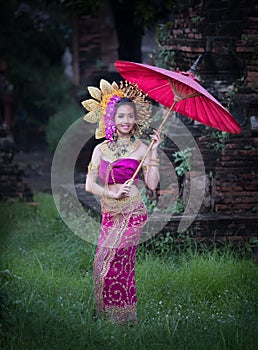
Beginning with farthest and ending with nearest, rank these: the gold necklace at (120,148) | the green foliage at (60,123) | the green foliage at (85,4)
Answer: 1. the green foliage at (60,123)
2. the green foliage at (85,4)
3. the gold necklace at (120,148)

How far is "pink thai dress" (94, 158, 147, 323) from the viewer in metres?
4.88

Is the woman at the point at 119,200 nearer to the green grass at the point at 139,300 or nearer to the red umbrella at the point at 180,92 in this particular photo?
the red umbrella at the point at 180,92

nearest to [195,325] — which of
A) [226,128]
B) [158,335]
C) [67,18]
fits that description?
[158,335]

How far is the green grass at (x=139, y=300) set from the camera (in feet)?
15.2

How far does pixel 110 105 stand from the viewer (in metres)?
4.93

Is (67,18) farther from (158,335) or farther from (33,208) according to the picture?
(158,335)

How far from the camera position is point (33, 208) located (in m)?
9.22

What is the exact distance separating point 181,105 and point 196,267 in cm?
148

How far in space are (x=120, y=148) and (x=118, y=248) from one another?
66 centimetres

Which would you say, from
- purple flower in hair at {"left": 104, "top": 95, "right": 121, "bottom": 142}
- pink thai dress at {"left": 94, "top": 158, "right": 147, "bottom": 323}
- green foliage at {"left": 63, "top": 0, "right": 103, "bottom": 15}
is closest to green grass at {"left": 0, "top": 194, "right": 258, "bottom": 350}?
pink thai dress at {"left": 94, "top": 158, "right": 147, "bottom": 323}

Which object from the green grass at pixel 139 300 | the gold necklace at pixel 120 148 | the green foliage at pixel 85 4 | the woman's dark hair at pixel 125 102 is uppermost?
the green foliage at pixel 85 4

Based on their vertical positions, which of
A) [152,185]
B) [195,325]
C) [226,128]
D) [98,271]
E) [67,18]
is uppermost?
[67,18]

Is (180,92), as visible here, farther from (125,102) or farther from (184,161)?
(184,161)

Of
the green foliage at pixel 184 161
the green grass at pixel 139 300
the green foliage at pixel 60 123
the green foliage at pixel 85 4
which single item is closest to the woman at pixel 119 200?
the green grass at pixel 139 300
